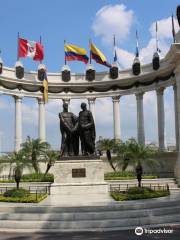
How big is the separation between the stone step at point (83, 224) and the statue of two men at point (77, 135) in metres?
13.3

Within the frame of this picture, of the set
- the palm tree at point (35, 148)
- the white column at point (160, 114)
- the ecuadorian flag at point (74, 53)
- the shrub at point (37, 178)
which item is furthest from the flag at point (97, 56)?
the shrub at point (37, 178)

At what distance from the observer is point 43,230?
21.2 metres

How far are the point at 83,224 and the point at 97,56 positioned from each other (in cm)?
4711

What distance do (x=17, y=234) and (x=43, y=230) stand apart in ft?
4.62

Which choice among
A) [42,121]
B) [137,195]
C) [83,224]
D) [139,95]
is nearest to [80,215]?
[83,224]

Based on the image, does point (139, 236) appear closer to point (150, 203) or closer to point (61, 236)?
point (61, 236)

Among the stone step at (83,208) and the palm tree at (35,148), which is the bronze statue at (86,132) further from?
the palm tree at (35,148)

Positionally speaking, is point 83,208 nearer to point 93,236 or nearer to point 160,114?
point 93,236

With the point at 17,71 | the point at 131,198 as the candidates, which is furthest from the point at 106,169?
the point at 131,198

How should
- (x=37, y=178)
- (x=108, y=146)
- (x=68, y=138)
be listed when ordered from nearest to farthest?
(x=68, y=138)
(x=37, y=178)
(x=108, y=146)

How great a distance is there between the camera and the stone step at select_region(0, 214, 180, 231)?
21.6 metres

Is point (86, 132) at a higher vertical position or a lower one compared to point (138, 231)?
Answer: higher

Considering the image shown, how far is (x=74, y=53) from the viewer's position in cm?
6606

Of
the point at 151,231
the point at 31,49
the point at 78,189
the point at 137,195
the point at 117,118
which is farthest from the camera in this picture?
the point at 117,118
